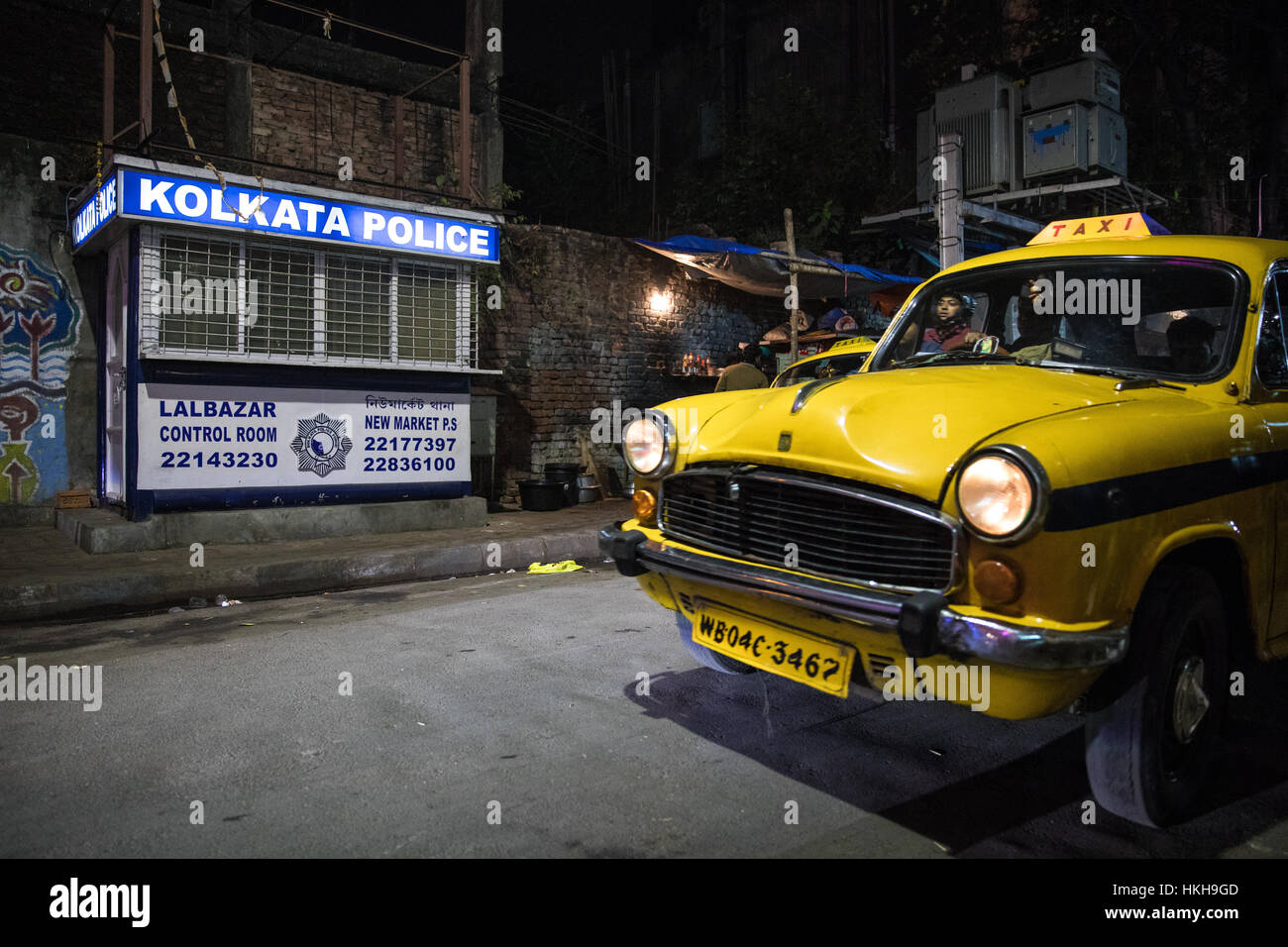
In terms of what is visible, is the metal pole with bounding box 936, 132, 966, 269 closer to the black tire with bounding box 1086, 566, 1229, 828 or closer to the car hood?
the car hood

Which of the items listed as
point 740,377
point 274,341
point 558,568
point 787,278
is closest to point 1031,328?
point 558,568

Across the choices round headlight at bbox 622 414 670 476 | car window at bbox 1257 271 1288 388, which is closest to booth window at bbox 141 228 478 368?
round headlight at bbox 622 414 670 476

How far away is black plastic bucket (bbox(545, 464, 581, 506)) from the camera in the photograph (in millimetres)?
11734

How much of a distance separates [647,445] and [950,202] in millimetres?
7578

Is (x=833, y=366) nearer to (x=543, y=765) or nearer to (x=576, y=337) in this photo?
(x=543, y=765)

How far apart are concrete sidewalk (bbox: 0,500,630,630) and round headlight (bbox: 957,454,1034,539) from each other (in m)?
5.98

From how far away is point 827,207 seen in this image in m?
16.8

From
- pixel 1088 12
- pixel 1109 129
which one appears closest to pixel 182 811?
pixel 1109 129

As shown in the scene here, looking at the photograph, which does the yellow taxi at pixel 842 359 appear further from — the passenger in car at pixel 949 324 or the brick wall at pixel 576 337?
the brick wall at pixel 576 337

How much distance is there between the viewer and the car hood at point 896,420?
2.72 metres

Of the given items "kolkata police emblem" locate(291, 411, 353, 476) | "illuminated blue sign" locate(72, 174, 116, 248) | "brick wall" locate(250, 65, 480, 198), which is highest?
"brick wall" locate(250, 65, 480, 198)

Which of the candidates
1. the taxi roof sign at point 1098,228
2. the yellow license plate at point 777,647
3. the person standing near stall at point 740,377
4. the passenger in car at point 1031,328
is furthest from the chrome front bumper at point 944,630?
the person standing near stall at point 740,377
